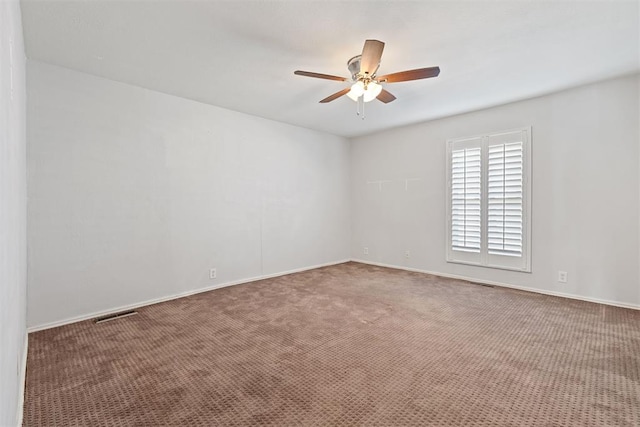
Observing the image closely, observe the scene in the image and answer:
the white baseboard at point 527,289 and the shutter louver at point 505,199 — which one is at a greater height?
the shutter louver at point 505,199

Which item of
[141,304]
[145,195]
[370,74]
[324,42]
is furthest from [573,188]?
[141,304]

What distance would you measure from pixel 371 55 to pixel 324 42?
504mm

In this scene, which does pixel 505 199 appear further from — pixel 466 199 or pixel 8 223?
pixel 8 223

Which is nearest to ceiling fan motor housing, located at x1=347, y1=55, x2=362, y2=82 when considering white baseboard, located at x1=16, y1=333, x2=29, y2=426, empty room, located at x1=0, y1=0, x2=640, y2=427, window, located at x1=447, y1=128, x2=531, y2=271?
empty room, located at x1=0, y1=0, x2=640, y2=427

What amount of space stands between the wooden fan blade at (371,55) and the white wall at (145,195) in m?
2.58

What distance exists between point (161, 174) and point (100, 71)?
47.1 inches

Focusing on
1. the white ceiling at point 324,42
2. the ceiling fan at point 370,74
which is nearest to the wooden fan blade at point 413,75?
the ceiling fan at point 370,74

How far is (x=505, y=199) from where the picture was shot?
164 inches

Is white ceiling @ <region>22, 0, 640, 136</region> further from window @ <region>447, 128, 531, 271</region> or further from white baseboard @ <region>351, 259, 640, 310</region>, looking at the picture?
white baseboard @ <region>351, 259, 640, 310</region>

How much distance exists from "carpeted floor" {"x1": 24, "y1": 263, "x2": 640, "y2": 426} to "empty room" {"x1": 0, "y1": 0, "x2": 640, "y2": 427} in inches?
0.8

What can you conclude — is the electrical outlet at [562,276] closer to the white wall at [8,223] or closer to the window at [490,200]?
the window at [490,200]

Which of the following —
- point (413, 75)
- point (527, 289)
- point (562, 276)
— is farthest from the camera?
point (527, 289)

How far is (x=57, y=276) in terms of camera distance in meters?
2.99

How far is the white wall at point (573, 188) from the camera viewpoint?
337cm
